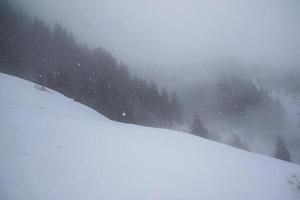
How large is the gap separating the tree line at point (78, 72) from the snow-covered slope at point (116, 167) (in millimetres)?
32972

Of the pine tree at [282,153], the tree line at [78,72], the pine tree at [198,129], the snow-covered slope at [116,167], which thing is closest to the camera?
the snow-covered slope at [116,167]

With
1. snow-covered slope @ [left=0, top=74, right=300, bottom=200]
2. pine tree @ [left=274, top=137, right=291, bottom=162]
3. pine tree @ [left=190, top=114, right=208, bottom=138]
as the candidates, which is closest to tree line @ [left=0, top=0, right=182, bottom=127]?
pine tree @ [left=190, top=114, right=208, bottom=138]

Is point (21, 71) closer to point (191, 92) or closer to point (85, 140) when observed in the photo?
point (85, 140)

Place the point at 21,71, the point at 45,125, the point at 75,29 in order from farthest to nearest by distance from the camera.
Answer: the point at 75,29 < the point at 21,71 < the point at 45,125

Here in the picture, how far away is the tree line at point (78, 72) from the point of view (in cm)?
4828

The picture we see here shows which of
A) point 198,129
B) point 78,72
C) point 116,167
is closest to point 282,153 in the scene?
point 198,129

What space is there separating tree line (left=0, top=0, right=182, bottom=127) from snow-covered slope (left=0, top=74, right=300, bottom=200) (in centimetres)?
3297

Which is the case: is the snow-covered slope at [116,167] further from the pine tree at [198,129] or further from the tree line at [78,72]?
the pine tree at [198,129]

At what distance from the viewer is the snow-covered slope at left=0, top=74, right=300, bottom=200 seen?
688cm

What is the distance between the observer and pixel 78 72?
55312 millimetres

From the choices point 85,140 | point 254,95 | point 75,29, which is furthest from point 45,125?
point 75,29

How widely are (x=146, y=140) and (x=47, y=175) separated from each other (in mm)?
6418

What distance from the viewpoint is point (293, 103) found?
148m

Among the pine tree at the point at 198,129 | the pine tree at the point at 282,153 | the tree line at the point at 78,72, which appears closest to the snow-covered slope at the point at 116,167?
the tree line at the point at 78,72
